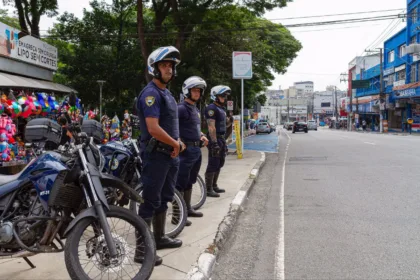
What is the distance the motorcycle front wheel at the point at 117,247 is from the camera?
10.2 feet

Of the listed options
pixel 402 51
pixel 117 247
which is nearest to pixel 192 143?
pixel 117 247

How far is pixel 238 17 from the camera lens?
21.7 m

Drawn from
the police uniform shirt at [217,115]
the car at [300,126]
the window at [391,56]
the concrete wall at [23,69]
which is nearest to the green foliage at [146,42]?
the concrete wall at [23,69]

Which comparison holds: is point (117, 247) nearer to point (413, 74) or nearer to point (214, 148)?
point (214, 148)

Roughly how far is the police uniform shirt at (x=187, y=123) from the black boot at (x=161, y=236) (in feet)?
4.94

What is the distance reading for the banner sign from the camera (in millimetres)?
10578

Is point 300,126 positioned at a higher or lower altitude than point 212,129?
lower

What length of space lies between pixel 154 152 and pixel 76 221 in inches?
42.1

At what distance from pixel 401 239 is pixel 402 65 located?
4504cm

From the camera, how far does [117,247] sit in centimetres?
320

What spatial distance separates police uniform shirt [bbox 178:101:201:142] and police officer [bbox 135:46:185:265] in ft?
4.72

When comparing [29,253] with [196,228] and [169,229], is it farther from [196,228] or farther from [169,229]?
[196,228]

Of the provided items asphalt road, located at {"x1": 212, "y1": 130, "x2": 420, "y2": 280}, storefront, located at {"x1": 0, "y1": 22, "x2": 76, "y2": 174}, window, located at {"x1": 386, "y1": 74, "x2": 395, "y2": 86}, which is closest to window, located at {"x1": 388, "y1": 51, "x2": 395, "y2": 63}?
window, located at {"x1": 386, "y1": 74, "x2": 395, "y2": 86}

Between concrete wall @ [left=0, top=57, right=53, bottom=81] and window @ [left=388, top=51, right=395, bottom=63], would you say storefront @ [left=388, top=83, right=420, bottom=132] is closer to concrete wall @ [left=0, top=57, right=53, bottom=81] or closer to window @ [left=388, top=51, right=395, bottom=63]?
window @ [left=388, top=51, right=395, bottom=63]
